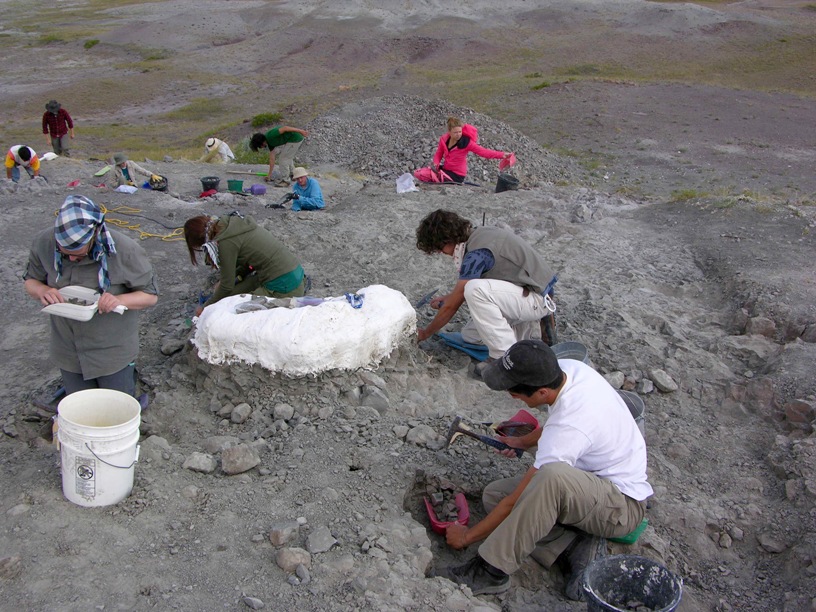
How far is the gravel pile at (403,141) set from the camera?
14.2 metres

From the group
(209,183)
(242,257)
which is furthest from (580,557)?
(209,183)

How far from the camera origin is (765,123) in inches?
818

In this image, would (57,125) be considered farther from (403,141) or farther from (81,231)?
(81,231)

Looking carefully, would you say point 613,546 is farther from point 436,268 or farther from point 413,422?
point 436,268

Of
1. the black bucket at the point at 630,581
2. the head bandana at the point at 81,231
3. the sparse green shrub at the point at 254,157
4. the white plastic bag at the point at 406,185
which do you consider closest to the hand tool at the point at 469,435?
the black bucket at the point at 630,581

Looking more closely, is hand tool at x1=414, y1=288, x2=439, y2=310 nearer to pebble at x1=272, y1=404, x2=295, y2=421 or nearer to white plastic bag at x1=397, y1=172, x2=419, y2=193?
pebble at x1=272, y1=404, x2=295, y2=421

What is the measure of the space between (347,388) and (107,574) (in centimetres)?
202

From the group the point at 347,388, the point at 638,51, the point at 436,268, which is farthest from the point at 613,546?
the point at 638,51

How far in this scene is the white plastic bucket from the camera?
10.3 ft

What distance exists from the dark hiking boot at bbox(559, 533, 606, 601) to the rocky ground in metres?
0.10

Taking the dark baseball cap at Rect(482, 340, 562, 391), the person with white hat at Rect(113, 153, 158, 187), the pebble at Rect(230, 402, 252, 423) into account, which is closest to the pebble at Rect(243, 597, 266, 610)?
the dark baseball cap at Rect(482, 340, 562, 391)

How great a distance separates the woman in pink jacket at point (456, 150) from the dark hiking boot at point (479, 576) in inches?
303

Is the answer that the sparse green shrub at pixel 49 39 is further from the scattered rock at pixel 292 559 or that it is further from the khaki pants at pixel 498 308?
the scattered rock at pixel 292 559

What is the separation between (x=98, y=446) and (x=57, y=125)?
47.1ft
